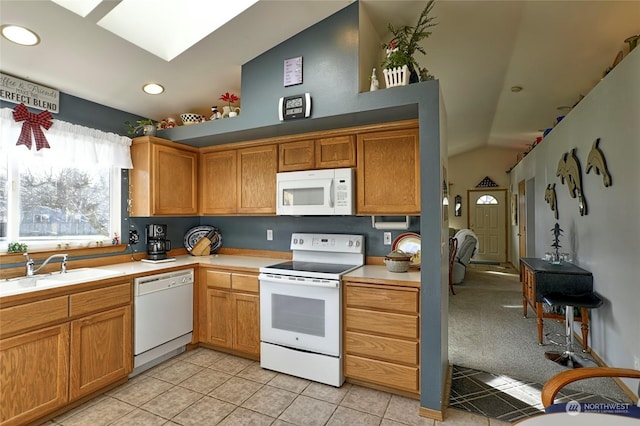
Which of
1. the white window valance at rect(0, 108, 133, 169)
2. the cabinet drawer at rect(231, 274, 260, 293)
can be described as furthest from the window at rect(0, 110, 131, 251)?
the cabinet drawer at rect(231, 274, 260, 293)

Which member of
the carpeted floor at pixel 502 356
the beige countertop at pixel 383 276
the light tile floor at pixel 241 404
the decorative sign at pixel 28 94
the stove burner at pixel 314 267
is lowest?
the carpeted floor at pixel 502 356

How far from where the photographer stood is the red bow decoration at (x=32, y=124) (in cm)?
238

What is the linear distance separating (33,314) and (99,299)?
40cm

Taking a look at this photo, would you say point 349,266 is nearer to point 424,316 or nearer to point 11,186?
point 424,316

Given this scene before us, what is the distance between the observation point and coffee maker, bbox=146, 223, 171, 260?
10.6ft

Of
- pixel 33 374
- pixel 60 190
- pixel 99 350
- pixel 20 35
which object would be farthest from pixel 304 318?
pixel 20 35

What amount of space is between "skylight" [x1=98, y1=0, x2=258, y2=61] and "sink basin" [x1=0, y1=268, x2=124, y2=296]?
1750 millimetres

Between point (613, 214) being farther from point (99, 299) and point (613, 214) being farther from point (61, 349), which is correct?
point (61, 349)

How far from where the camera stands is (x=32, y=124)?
245 centimetres

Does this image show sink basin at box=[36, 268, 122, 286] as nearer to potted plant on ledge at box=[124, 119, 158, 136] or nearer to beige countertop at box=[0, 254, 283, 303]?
beige countertop at box=[0, 254, 283, 303]

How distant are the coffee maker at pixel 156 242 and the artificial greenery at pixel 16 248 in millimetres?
960

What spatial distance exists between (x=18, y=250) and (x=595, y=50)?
17.4 ft

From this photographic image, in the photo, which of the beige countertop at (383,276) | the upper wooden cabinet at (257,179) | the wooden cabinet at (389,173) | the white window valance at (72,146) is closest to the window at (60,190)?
the white window valance at (72,146)

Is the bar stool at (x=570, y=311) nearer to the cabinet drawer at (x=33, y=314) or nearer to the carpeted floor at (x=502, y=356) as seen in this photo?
the carpeted floor at (x=502, y=356)
